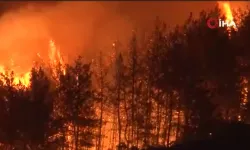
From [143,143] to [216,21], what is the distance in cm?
645

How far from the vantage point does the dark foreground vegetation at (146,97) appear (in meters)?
18.6

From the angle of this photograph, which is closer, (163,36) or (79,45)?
(163,36)

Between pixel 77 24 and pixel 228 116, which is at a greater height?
pixel 77 24

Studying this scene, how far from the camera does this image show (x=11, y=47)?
105 ft

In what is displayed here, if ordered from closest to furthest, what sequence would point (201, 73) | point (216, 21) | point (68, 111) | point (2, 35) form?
1. point (68, 111)
2. point (201, 73)
3. point (216, 21)
4. point (2, 35)

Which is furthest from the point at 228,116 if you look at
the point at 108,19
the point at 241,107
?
the point at 108,19

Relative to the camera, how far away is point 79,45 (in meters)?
35.9

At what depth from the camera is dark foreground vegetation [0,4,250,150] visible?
18.6 metres

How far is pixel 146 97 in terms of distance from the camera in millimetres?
22484

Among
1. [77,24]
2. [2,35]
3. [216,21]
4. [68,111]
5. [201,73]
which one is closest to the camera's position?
[68,111]

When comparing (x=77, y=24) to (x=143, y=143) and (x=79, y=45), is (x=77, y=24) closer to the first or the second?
(x=79, y=45)

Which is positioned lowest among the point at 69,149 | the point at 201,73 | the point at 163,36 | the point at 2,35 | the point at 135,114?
the point at 69,149

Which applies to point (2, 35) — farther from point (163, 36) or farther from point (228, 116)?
point (228, 116)

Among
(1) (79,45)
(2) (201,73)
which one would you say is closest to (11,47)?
(1) (79,45)
